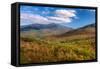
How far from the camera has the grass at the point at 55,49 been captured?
13.1 ft

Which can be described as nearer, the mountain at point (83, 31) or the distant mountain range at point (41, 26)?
the distant mountain range at point (41, 26)

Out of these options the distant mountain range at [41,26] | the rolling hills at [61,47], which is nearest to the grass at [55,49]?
the rolling hills at [61,47]

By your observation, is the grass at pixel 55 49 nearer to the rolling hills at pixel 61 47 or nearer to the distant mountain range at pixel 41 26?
the rolling hills at pixel 61 47

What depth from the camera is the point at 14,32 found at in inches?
153

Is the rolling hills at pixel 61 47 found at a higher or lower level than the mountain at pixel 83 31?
lower

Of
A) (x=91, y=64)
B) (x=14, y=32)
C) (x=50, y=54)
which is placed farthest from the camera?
(x=91, y=64)

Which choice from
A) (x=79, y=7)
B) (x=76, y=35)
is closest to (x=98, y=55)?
(x=76, y=35)

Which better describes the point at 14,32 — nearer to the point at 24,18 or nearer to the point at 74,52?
the point at 24,18

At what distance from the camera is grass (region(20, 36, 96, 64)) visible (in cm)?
399

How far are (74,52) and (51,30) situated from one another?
53 cm

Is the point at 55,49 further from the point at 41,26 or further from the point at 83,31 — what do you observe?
the point at 83,31

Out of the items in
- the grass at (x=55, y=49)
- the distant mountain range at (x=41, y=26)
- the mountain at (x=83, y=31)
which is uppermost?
the distant mountain range at (x=41, y=26)

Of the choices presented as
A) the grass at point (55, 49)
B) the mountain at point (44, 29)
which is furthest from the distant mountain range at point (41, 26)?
the grass at point (55, 49)

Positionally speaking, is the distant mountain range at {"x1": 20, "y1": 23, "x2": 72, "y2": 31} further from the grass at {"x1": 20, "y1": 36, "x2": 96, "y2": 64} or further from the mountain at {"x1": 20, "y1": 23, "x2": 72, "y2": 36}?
the grass at {"x1": 20, "y1": 36, "x2": 96, "y2": 64}
